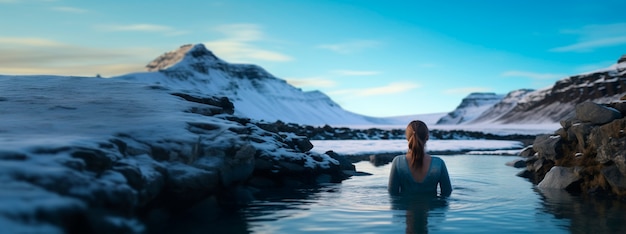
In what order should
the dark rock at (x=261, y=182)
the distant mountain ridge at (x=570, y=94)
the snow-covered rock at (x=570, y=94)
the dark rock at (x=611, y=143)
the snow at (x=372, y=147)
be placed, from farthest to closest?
the distant mountain ridge at (x=570, y=94) < the snow-covered rock at (x=570, y=94) < the snow at (x=372, y=147) < the dark rock at (x=261, y=182) < the dark rock at (x=611, y=143)

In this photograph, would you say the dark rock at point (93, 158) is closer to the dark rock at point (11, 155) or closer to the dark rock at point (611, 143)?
the dark rock at point (11, 155)

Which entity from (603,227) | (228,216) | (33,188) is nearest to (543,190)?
(603,227)

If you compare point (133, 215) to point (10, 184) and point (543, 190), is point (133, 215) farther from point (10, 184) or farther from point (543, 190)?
point (543, 190)

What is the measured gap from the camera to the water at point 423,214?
Result: 311 inches

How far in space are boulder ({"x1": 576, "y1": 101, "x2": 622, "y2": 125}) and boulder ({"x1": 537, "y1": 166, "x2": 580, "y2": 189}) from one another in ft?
4.40

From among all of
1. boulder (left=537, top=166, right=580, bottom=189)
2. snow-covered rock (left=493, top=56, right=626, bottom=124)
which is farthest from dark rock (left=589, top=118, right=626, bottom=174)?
snow-covered rock (left=493, top=56, right=626, bottom=124)

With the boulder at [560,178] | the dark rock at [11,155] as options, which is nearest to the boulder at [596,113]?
the boulder at [560,178]

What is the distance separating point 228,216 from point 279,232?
1.70 meters

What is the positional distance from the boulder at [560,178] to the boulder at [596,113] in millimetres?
1341

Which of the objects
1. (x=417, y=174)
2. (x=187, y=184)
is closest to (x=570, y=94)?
(x=417, y=174)

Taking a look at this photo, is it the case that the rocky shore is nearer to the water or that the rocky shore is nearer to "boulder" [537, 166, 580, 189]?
"boulder" [537, 166, 580, 189]

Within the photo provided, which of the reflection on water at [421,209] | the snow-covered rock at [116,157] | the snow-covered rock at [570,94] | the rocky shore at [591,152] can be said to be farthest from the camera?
the snow-covered rock at [570,94]

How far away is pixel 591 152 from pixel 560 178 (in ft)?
3.04

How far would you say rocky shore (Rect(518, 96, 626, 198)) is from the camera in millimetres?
11328
